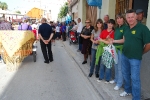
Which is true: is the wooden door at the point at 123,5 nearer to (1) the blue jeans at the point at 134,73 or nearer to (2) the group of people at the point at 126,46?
(2) the group of people at the point at 126,46

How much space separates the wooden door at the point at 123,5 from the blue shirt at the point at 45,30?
3078 millimetres

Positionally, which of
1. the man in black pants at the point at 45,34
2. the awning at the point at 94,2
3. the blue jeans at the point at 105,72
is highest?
the awning at the point at 94,2

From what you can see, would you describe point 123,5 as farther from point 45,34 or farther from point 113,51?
point 45,34

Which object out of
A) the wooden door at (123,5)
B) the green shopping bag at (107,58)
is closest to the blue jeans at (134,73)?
the green shopping bag at (107,58)

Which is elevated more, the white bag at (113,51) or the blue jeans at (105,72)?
the white bag at (113,51)

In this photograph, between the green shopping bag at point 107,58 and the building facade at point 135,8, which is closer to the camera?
the building facade at point 135,8

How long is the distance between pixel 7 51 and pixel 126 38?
4.57 meters

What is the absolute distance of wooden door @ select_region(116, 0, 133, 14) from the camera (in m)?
6.34

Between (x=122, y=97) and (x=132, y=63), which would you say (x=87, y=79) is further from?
(x=132, y=63)

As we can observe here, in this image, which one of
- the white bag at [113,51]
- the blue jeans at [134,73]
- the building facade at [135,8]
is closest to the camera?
the blue jeans at [134,73]

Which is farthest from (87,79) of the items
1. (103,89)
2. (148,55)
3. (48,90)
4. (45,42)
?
(45,42)

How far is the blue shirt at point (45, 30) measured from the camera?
7213 mm

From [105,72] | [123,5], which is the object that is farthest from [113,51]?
[123,5]

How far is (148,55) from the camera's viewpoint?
4105 millimetres
